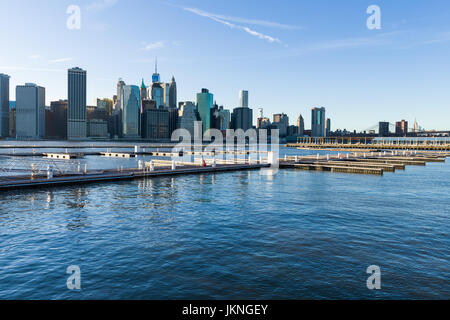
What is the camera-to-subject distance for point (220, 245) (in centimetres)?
2028

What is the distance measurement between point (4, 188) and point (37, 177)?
569cm

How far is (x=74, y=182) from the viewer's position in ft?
143

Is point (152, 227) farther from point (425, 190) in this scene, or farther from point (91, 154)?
point (91, 154)

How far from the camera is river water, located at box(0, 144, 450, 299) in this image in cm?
1448

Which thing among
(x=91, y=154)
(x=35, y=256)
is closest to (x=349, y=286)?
(x=35, y=256)

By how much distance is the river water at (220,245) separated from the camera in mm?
14477

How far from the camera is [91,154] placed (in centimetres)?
10919
